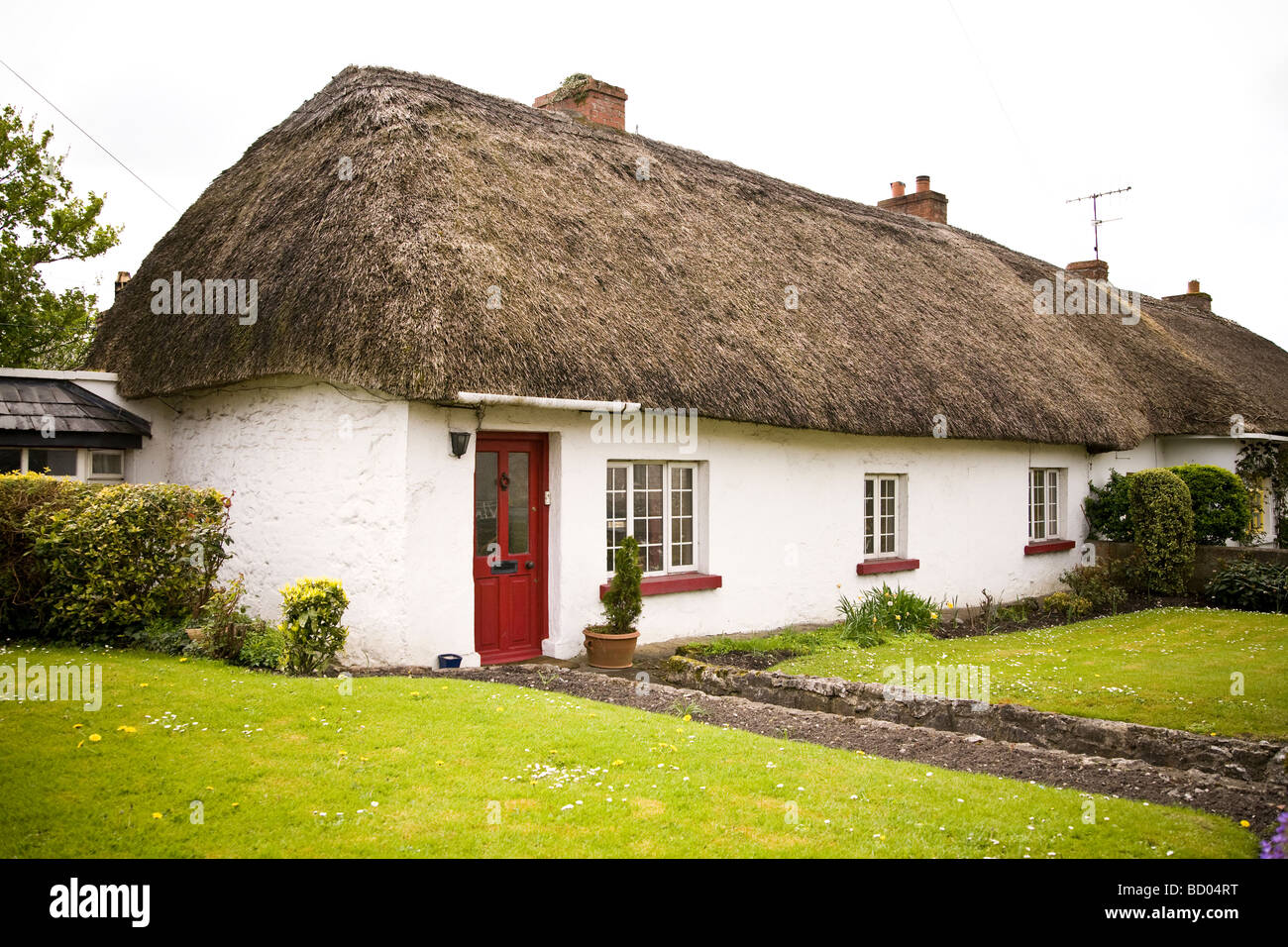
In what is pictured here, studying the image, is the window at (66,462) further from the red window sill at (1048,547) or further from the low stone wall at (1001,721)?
the red window sill at (1048,547)

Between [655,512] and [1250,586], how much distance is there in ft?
30.2

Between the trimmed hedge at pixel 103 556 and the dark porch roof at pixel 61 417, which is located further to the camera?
the dark porch roof at pixel 61 417

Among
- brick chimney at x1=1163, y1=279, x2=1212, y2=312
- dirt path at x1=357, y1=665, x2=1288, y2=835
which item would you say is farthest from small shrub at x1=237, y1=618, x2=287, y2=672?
brick chimney at x1=1163, y1=279, x2=1212, y2=312

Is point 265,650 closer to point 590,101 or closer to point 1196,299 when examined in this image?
point 590,101

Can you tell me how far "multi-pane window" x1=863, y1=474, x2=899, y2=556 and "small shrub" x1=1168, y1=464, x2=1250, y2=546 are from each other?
5404 mm

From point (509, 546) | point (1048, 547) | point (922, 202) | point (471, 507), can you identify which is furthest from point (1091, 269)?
point (471, 507)

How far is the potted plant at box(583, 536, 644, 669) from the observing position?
9.41 metres

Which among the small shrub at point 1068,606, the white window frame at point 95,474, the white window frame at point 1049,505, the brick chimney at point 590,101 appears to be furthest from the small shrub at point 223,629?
the white window frame at point 1049,505

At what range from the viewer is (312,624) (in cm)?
788

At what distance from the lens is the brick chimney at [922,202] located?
1997 centimetres

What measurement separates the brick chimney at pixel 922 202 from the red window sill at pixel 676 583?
476 inches

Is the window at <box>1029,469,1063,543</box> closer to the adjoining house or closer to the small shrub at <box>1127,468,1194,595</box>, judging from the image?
the adjoining house

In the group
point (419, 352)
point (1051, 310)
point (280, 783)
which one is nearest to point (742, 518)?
point (419, 352)

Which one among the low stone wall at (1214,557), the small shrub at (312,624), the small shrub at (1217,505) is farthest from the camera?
the small shrub at (1217,505)
